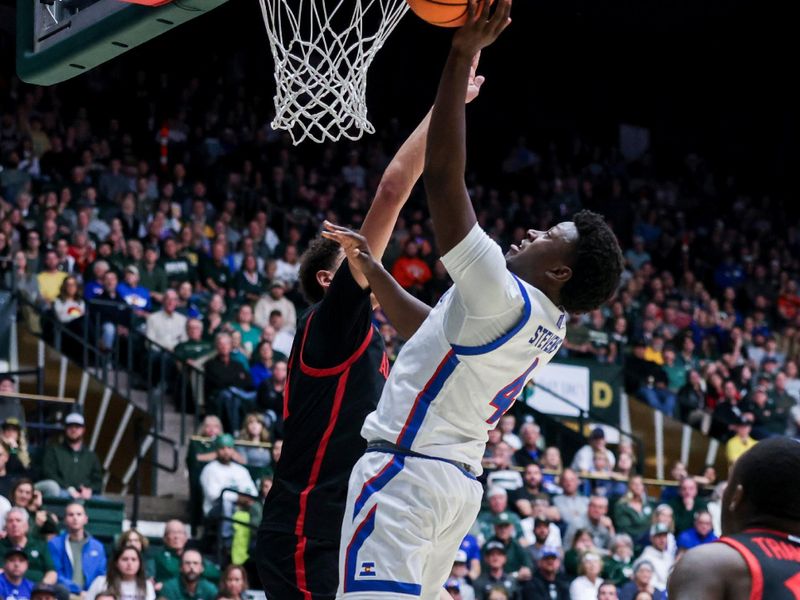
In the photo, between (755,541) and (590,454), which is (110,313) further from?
(755,541)

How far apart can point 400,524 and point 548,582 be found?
7931 mm

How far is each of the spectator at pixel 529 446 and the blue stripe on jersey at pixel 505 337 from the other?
10.3 m

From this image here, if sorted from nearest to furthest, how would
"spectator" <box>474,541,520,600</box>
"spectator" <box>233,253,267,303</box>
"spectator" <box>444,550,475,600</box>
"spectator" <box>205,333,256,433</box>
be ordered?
1. "spectator" <box>444,550,475,600</box>
2. "spectator" <box>474,541,520,600</box>
3. "spectator" <box>205,333,256,433</box>
4. "spectator" <box>233,253,267,303</box>

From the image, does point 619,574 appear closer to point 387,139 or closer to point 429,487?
point 429,487

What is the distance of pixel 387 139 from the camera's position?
22172 mm

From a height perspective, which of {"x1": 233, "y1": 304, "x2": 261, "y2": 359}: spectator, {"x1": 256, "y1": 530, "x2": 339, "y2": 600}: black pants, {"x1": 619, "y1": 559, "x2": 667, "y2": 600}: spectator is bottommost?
{"x1": 619, "y1": 559, "x2": 667, "y2": 600}: spectator

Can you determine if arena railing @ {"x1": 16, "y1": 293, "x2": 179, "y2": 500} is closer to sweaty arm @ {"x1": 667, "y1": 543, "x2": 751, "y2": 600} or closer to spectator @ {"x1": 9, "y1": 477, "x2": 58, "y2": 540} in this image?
spectator @ {"x1": 9, "y1": 477, "x2": 58, "y2": 540}

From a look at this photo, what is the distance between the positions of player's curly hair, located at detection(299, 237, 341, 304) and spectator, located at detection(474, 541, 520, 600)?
6702mm

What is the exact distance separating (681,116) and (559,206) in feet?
21.1

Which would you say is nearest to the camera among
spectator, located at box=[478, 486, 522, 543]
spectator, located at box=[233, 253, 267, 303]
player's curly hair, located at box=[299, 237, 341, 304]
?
player's curly hair, located at box=[299, 237, 341, 304]

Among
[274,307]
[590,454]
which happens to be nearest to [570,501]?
[590,454]

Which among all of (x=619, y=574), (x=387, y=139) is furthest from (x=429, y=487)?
(x=387, y=139)

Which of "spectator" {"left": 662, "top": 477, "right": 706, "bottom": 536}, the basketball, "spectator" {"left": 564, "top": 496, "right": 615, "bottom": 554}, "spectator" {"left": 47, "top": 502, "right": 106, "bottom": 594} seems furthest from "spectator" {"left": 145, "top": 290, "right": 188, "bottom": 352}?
the basketball

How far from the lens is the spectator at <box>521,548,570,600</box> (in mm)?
11445
